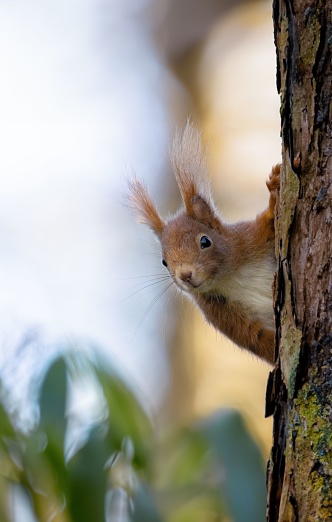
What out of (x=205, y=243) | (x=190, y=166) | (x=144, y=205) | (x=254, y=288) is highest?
(x=190, y=166)

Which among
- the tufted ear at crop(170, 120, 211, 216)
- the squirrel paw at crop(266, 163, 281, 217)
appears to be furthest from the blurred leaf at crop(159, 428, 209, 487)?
the squirrel paw at crop(266, 163, 281, 217)

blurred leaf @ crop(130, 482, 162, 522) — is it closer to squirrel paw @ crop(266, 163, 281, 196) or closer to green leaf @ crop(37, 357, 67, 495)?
green leaf @ crop(37, 357, 67, 495)

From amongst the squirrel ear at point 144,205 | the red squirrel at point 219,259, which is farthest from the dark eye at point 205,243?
the squirrel ear at point 144,205

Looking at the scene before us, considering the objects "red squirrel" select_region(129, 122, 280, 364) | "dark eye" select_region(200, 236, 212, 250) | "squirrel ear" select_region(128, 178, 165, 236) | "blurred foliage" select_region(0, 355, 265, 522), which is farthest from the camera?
"squirrel ear" select_region(128, 178, 165, 236)

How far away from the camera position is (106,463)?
224 cm

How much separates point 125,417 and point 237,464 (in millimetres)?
385

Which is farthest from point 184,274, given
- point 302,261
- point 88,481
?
point 302,261

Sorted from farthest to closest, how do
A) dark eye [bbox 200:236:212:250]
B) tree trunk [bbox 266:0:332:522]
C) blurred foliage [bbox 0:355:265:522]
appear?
dark eye [bbox 200:236:212:250]
blurred foliage [bbox 0:355:265:522]
tree trunk [bbox 266:0:332:522]

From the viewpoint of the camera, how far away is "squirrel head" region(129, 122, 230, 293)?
232 cm

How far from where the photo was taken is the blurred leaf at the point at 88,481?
6.93 ft

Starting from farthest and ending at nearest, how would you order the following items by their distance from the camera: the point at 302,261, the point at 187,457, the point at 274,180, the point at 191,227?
the point at 187,457 → the point at 191,227 → the point at 274,180 → the point at 302,261

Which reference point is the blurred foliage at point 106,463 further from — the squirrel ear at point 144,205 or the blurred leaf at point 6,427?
the squirrel ear at point 144,205

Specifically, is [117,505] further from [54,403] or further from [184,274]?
[184,274]

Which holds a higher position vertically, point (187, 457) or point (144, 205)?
point (144, 205)
